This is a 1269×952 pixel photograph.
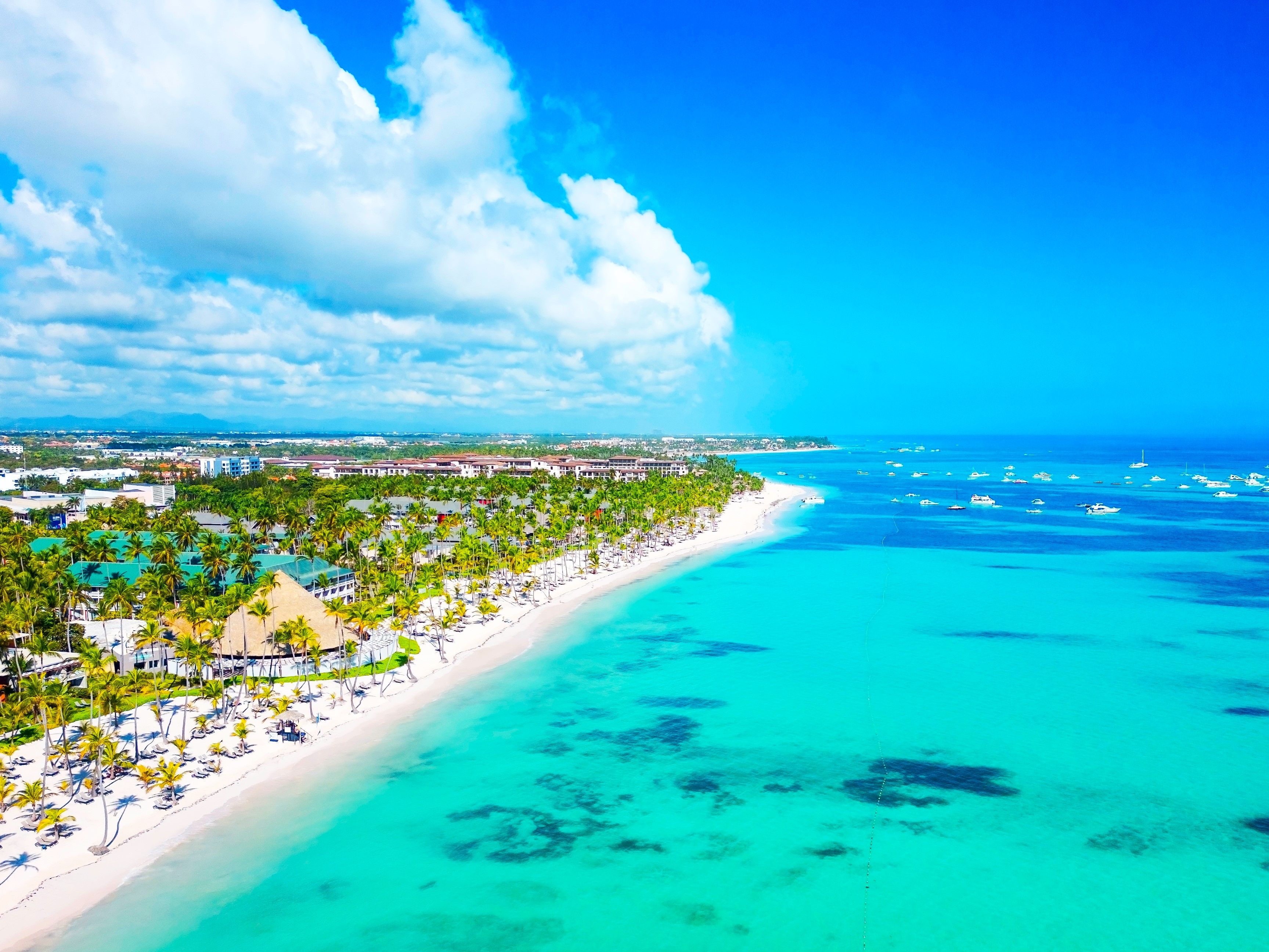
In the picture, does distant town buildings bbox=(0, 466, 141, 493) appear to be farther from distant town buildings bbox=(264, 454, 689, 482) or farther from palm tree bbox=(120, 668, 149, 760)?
palm tree bbox=(120, 668, 149, 760)

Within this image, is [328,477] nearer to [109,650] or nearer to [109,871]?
[109,650]

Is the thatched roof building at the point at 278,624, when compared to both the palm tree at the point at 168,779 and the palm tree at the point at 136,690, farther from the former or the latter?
the palm tree at the point at 168,779

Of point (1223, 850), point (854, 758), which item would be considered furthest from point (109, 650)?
point (1223, 850)

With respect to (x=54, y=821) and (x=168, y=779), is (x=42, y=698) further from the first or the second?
(x=168, y=779)

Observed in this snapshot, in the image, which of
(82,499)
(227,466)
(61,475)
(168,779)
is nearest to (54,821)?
(168,779)

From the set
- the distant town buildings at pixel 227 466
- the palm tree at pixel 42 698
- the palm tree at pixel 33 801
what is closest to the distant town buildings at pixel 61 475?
the distant town buildings at pixel 227 466
